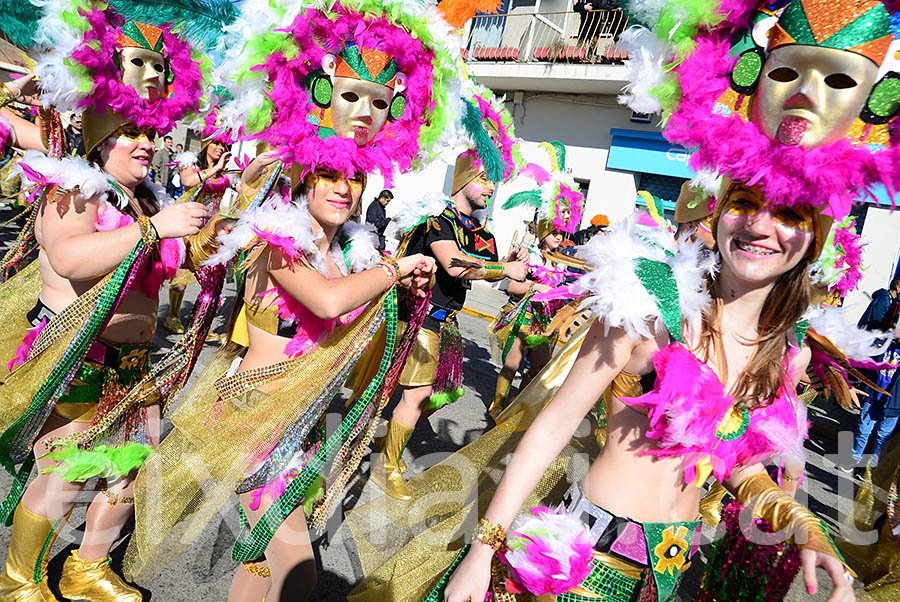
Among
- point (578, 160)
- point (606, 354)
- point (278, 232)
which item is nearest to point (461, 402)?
point (278, 232)

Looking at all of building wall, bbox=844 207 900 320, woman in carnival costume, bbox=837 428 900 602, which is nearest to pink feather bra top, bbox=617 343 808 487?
woman in carnival costume, bbox=837 428 900 602

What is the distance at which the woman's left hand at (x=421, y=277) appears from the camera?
2.41 m

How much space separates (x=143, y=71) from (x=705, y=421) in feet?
7.83

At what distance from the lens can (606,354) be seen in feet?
4.92

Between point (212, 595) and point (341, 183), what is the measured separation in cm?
187

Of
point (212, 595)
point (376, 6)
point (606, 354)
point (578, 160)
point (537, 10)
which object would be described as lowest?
point (212, 595)

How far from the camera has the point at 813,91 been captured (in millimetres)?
1394

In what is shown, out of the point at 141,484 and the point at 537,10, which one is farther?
the point at 537,10

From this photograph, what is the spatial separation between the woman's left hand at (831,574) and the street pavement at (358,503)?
2.01 metres

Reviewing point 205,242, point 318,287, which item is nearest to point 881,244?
point 318,287

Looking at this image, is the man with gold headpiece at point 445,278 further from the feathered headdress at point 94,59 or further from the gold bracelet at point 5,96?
the gold bracelet at point 5,96

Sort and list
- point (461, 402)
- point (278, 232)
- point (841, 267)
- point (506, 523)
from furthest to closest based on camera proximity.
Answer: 1. point (461, 402)
2. point (841, 267)
3. point (278, 232)
4. point (506, 523)

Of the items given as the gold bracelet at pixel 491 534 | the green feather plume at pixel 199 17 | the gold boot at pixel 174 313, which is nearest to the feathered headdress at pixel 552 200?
the gold boot at pixel 174 313

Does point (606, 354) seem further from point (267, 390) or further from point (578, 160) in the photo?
point (578, 160)
